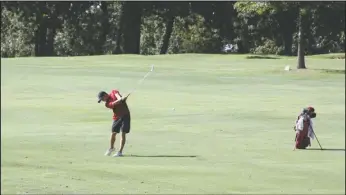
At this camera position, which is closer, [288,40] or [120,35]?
[288,40]

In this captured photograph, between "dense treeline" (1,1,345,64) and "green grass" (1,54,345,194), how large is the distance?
27.5 meters

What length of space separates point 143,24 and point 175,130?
218ft

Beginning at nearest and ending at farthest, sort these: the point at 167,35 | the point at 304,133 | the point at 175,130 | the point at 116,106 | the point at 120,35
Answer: the point at 116,106 → the point at 304,133 → the point at 175,130 → the point at 120,35 → the point at 167,35

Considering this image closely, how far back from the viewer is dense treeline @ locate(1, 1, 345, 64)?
265 feet

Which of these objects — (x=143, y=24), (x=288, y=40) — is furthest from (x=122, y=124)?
(x=143, y=24)

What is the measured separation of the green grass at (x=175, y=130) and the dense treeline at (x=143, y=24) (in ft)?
90.2

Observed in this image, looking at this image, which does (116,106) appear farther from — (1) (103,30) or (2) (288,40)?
(1) (103,30)

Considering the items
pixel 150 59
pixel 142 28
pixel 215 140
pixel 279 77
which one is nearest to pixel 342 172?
pixel 215 140

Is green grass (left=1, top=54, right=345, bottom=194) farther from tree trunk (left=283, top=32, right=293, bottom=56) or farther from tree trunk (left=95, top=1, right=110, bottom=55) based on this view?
tree trunk (left=95, top=1, right=110, bottom=55)

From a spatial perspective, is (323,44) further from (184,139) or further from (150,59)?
(184,139)

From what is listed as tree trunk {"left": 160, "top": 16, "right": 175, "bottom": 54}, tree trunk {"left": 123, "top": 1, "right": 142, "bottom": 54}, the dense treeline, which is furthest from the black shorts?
tree trunk {"left": 160, "top": 16, "right": 175, "bottom": 54}

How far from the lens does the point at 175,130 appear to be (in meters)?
25.6

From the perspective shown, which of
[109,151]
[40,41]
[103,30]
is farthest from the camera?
[103,30]

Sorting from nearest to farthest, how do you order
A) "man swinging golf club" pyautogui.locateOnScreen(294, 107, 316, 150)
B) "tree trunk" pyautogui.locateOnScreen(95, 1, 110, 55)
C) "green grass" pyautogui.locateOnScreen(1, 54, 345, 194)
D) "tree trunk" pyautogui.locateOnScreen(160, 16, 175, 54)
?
"green grass" pyautogui.locateOnScreen(1, 54, 345, 194), "man swinging golf club" pyautogui.locateOnScreen(294, 107, 316, 150), "tree trunk" pyautogui.locateOnScreen(95, 1, 110, 55), "tree trunk" pyautogui.locateOnScreen(160, 16, 175, 54)
